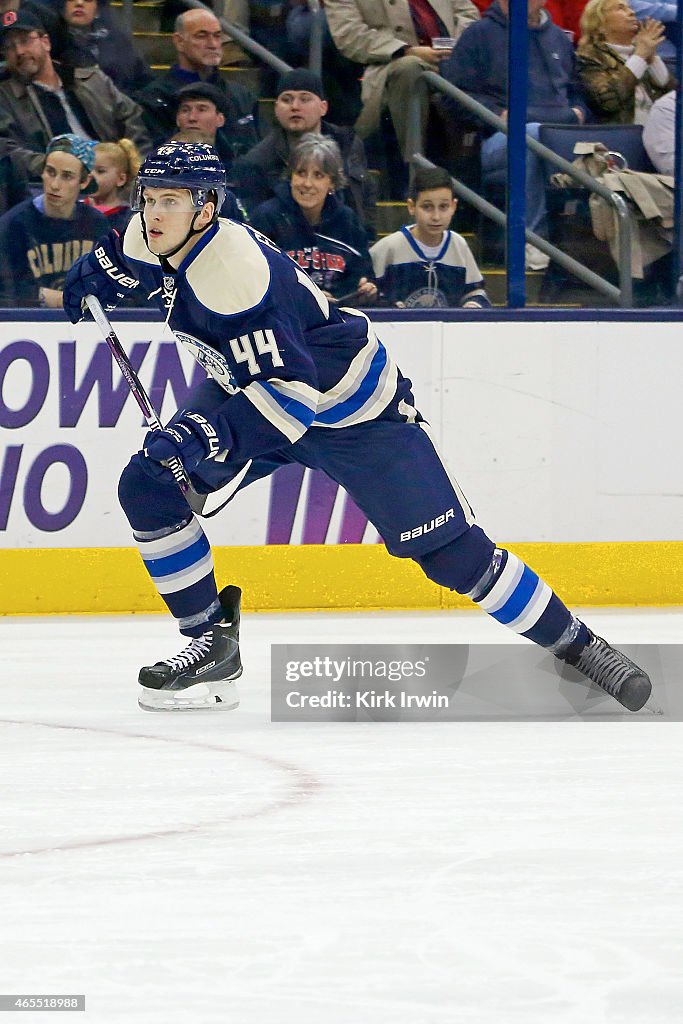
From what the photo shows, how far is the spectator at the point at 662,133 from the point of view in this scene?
565cm

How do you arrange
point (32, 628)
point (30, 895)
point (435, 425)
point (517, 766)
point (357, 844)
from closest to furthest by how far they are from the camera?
1. point (30, 895)
2. point (357, 844)
3. point (517, 766)
4. point (32, 628)
5. point (435, 425)

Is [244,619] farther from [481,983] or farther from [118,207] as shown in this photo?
[481,983]

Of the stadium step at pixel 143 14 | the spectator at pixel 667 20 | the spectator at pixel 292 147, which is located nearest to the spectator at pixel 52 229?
the spectator at pixel 292 147

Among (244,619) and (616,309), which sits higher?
→ (616,309)

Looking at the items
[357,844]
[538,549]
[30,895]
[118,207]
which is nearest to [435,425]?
[538,549]

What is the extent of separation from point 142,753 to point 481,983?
1377 mm

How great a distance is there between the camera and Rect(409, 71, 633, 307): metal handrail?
5.46 m

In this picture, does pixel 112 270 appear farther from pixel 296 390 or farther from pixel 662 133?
A: pixel 662 133

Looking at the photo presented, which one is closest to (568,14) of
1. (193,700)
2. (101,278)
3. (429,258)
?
(429,258)

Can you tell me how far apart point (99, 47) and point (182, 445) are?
271cm

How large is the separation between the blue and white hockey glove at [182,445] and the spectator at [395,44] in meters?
2.58

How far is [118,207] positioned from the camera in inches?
205

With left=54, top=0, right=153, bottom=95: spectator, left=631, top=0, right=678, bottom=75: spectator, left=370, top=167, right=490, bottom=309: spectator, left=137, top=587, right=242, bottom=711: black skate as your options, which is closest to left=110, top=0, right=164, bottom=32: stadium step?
left=54, top=0, right=153, bottom=95: spectator

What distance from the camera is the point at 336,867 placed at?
2.23 m
